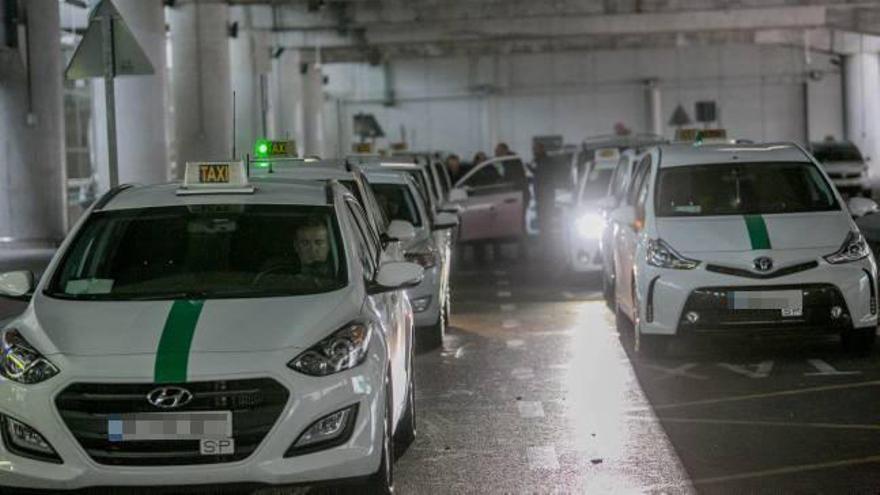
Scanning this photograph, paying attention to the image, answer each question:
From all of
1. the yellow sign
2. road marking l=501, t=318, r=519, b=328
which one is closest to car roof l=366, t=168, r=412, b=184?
road marking l=501, t=318, r=519, b=328

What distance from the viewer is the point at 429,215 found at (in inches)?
596

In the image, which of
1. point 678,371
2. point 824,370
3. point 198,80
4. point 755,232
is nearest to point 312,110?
point 198,80

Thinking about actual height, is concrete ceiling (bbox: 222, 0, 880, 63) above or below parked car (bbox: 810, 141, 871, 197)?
above

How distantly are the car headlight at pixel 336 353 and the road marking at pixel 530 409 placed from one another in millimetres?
3109

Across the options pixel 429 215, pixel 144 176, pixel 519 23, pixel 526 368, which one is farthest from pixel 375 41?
pixel 526 368

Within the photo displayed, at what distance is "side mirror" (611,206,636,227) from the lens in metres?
12.8

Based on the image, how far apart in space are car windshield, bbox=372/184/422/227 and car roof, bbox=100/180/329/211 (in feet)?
20.6

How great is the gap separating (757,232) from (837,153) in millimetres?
28807

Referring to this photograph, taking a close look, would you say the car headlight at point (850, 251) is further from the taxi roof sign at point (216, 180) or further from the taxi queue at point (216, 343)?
the taxi roof sign at point (216, 180)

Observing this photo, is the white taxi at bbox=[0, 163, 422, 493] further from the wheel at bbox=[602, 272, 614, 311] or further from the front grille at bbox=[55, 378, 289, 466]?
the wheel at bbox=[602, 272, 614, 311]

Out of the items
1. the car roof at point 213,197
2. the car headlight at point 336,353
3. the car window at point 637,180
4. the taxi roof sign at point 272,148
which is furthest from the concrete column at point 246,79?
the car headlight at point 336,353

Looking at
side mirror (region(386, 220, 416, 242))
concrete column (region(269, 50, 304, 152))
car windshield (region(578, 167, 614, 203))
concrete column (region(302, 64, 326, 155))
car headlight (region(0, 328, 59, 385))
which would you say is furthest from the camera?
concrete column (region(302, 64, 326, 155))

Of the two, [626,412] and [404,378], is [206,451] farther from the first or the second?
[626,412]

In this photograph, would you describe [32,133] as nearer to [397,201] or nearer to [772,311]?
[397,201]
